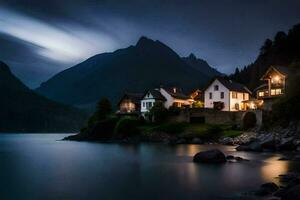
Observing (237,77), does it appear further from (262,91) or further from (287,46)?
(262,91)

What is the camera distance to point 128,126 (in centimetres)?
10244

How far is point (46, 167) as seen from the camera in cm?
4997

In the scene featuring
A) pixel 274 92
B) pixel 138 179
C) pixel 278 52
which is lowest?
→ pixel 138 179

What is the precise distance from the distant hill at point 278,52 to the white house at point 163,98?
35112mm

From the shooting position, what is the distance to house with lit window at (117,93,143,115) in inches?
4713

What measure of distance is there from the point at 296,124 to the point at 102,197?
4842 centimetres

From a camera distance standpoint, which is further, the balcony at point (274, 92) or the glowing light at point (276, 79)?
the glowing light at point (276, 79)

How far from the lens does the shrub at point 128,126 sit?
334ft

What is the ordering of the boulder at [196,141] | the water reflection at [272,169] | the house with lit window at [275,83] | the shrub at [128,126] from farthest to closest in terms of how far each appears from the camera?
1. the shrub at [128,126]
2. the house with lit window at [275,83]
3. the boulder at [196,141]
4. the water reflection at [272,169]

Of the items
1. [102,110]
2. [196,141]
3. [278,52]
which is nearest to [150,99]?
[102,110]

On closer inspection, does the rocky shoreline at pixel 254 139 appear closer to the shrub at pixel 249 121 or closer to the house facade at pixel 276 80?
the shrub at pixel 249 121

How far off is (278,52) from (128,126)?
65243 mm

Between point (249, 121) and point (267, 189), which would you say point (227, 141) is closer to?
point (249, 121)

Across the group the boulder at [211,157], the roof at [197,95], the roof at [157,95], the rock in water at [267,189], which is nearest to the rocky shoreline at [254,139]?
the roof at [157,95]
